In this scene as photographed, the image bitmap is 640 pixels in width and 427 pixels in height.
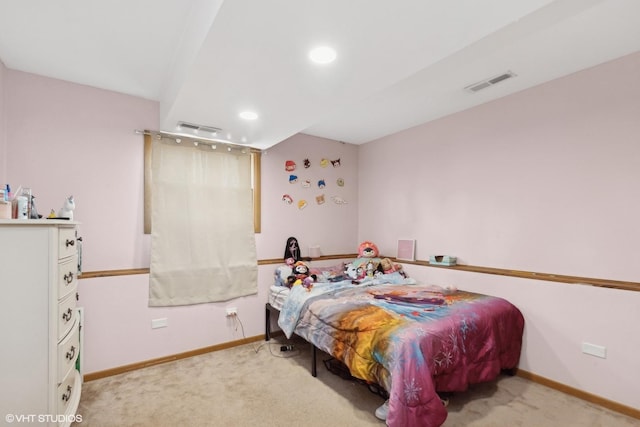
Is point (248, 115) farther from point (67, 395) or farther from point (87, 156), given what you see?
point (67, 395)

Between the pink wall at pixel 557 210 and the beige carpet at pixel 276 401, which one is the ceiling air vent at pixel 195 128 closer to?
the beige carpet at pixel 276 401

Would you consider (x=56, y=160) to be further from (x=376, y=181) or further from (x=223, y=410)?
(x=376, y=181)

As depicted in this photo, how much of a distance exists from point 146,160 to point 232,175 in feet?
2.68

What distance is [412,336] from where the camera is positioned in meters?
1.89

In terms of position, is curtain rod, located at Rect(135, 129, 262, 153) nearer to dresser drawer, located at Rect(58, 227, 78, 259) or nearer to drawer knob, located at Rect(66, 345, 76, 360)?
dresser drawer, located at Rect(58, 227, 78, 259)

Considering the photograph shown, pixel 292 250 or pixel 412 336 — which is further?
pixel 292 250

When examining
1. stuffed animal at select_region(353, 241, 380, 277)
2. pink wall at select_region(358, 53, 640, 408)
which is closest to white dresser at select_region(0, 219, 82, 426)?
stuffed animal at select_region(353, 241, 380, 277)

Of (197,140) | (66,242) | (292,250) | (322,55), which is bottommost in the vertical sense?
(292,250)

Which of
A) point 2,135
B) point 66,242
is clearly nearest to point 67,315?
point 66,242

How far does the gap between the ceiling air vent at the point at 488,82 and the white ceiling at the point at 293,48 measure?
7cm

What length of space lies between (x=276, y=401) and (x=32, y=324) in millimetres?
1567

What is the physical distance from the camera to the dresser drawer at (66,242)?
67.9 inches

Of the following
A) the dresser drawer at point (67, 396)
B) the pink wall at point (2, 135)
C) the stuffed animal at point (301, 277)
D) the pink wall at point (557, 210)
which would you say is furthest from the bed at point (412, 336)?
the pink wall at point (2, 135)

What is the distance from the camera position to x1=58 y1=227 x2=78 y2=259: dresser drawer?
1.73 metres
